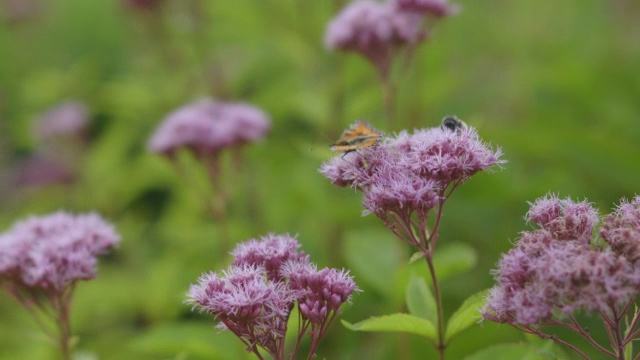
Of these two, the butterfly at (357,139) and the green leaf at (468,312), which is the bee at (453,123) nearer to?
the butterfly at (357,139)

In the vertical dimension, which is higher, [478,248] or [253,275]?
[478,248]

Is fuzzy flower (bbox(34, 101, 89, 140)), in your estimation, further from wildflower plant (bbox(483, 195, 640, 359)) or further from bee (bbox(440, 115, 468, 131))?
wildflower plant (bbox(483, 195, 640, 359))

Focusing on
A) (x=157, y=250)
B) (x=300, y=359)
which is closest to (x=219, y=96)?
(x=157, y=250)

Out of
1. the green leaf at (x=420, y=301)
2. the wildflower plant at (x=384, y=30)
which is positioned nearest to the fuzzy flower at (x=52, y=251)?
the green leaf at (x=420, y=301)

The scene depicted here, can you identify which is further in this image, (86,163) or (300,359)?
(86,163)

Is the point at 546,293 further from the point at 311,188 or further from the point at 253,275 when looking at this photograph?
the point at 311,188

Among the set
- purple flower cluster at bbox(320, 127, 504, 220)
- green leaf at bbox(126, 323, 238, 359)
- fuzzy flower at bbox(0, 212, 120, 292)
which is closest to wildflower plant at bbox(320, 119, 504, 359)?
purple flower cluster at bbox(320, 127, 504, 220)

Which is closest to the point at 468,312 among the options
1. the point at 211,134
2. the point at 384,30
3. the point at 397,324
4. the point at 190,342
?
the point at 397,324
